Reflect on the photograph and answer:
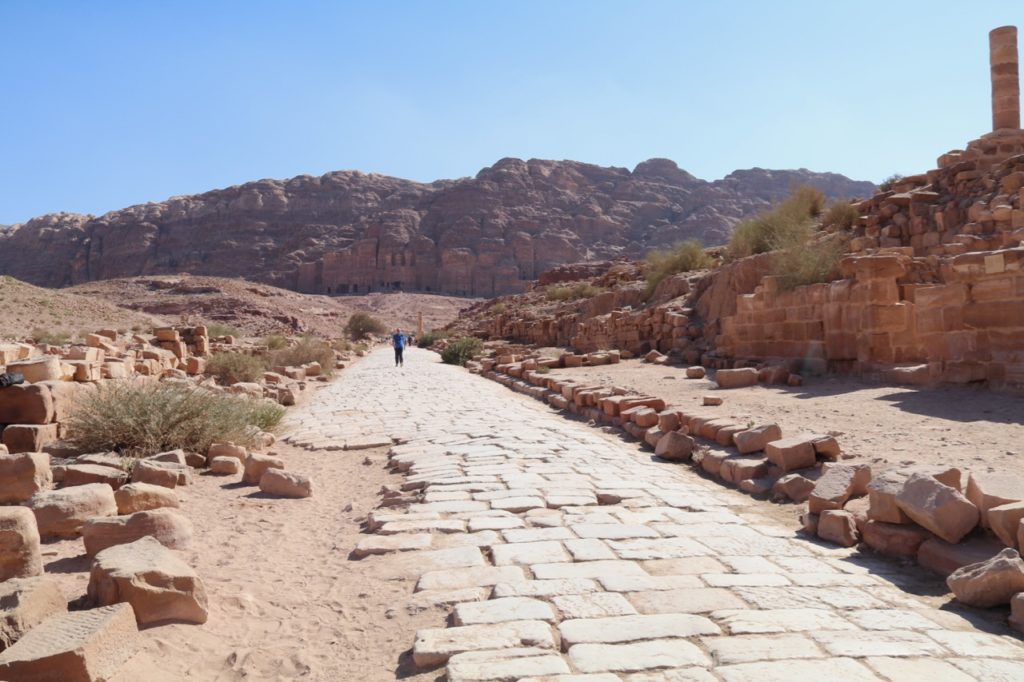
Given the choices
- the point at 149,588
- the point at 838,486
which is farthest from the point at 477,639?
the point at 838,486

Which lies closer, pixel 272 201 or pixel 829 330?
pixel 829 330

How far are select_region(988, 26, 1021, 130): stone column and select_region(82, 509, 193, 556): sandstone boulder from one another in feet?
76.7

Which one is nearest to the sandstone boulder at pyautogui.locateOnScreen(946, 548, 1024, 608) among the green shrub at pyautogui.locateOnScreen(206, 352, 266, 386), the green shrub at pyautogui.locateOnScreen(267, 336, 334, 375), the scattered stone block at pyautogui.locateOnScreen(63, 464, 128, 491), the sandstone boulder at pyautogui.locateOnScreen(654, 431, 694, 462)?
the sandstone boulder at pyautogui.locateOnScreen(654, 431, 694, 462)

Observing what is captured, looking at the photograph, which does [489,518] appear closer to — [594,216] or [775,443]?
[775,443]

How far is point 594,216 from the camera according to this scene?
104 m

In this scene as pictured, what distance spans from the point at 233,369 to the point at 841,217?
16.0m

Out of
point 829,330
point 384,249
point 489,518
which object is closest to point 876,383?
point 829,330

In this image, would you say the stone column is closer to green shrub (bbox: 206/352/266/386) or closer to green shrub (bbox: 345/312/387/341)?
green shrub (bbox: 206/352/266/386)

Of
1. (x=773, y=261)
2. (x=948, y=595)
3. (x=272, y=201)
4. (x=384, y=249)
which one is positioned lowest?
(x=948, y=595)

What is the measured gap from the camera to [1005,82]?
2027cm

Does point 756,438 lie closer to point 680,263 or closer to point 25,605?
point 25,605

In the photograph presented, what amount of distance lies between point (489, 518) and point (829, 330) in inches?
357

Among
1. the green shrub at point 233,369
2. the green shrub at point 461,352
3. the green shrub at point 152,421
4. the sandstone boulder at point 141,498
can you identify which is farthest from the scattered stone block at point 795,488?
the green shrub at point 461,352

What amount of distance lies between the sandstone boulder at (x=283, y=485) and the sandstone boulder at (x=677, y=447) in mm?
3849
